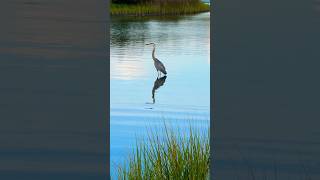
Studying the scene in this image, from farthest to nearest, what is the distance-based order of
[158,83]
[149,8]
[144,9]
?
[144,9] → [149,8] → [158,83]

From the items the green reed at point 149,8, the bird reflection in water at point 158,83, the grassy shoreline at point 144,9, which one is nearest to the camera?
the bird reflection in water at point 158,83

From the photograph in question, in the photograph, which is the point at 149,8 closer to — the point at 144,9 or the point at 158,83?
the point at 144,9

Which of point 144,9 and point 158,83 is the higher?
point 144,9

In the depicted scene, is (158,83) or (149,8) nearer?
(158,83)

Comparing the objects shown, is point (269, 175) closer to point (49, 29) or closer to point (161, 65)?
point (49, 29)

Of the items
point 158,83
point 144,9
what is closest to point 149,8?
point 144,9

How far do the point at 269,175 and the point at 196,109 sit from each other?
2.79 m

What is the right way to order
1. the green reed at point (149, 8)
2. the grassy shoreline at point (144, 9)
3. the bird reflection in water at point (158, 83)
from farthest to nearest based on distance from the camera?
the green reed at point (149, 8) < the grassy shoreline at point (144, 9) < the bird reflection in water at point (158, 83)

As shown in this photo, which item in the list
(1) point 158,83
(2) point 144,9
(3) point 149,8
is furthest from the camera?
(2) point 144,9

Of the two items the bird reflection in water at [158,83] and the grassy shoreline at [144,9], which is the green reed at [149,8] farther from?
the bird reflection in water at [158,83]

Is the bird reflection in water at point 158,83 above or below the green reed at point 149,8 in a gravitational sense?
below

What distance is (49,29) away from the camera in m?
4.07

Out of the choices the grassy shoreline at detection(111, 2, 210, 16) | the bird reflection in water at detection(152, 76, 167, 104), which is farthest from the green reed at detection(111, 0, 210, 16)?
the bird reflection in water at detection(152, 76, 167, 104)

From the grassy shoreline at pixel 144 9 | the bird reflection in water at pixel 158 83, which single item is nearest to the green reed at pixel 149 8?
the grassy shoreline at pixel 144 9
